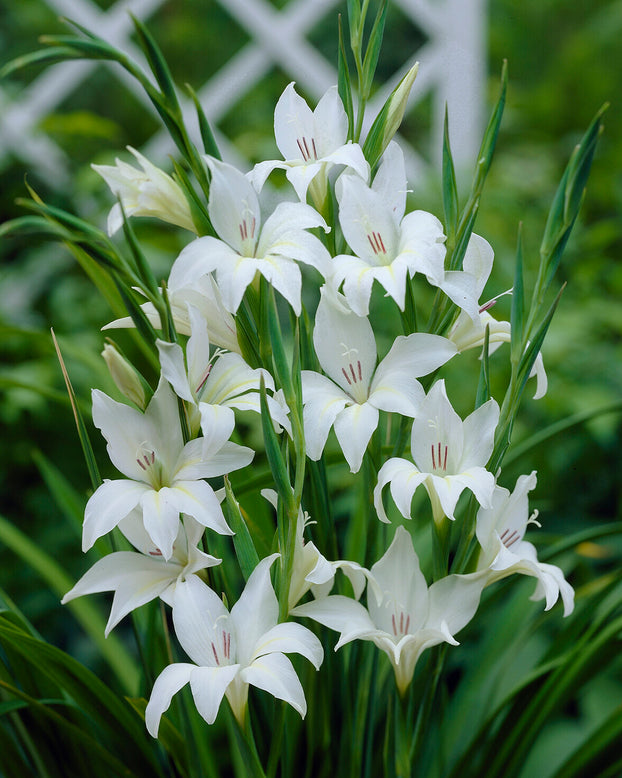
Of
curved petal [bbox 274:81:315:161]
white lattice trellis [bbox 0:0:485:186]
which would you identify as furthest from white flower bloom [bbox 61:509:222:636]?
white lattice trellis [bbox 0:0:485:186]

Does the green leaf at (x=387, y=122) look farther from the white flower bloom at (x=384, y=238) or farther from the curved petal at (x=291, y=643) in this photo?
the curved petal at (x=291, y=643)

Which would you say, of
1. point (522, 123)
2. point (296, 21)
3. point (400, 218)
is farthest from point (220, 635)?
point (522, 123)

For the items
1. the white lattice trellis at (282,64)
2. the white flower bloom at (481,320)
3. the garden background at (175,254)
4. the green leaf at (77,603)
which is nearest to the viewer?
the white flower bloom at (481,320)

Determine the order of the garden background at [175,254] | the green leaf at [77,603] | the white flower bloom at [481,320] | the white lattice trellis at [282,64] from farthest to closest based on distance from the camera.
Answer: the white lattice trellis at [282,64] < the garden background at [175,254] < the green leaf at [77,603] < the white flower bloom at [481,320]

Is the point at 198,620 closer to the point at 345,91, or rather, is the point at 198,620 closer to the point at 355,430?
the point at 355,430

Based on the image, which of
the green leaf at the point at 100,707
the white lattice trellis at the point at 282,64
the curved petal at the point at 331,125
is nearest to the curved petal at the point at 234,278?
the curved petal at the point at 331,125
